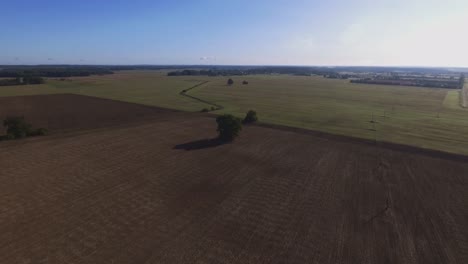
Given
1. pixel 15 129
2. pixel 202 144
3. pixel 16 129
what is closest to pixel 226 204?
pixel 202 144

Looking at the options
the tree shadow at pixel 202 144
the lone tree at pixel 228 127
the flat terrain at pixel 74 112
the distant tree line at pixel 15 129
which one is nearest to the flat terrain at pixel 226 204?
the tree shadow at pixel 202 144

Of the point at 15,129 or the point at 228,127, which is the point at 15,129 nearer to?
the point at 15,129

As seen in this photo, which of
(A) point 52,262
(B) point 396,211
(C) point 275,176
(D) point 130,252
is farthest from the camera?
(C) point 275,176

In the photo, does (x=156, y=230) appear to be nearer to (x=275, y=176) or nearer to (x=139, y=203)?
(x=139, y=203)

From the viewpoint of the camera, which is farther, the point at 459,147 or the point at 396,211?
the point at 459,147

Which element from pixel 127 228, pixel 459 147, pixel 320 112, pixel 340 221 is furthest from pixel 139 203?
pixel 320 112

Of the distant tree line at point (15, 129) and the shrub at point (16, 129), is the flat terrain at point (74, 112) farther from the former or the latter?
the distant tree line at point (15, 129)
